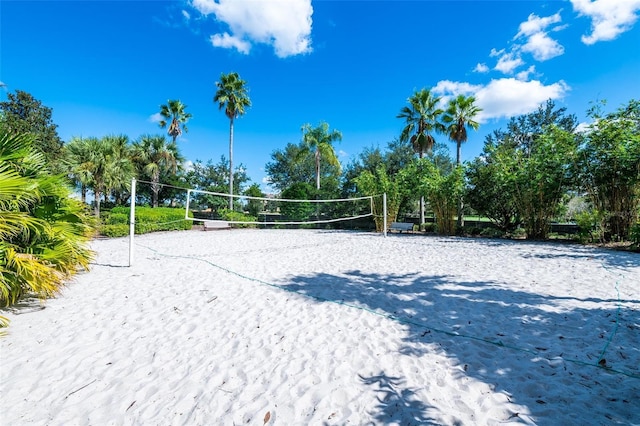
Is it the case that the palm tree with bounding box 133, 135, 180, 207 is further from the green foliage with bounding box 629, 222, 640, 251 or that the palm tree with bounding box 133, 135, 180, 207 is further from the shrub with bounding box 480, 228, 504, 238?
the green foliage with bounding box 629, 222, 640, 251

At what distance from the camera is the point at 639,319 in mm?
3119

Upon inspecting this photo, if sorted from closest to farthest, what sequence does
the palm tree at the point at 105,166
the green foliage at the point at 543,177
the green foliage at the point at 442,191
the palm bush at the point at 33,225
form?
1. the palm bush at the point at 33,225
2. the green foliage at the point at 543,177
3. the green foliage at the point at 442,191
4. the palm tree at the point at 105,166

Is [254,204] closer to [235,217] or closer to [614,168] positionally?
[235,217]

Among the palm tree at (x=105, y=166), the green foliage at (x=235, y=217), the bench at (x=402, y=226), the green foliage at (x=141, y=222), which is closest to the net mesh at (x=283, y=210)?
the green foliage at (x=235, y=217)

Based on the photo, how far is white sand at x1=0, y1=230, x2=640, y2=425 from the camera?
181 centimetres

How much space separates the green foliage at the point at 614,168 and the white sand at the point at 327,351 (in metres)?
5.44

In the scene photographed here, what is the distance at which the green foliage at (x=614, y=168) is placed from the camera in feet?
25.7

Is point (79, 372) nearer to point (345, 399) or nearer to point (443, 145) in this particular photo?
point (345, 399)

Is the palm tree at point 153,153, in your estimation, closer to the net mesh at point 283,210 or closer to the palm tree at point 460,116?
the net mesh at point 283,210

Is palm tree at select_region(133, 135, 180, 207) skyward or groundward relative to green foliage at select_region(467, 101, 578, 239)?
skyward

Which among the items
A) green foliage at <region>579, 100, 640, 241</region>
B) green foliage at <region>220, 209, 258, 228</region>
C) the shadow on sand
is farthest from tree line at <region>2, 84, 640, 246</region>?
the shadow on sand

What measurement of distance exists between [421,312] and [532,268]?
363 centimetres

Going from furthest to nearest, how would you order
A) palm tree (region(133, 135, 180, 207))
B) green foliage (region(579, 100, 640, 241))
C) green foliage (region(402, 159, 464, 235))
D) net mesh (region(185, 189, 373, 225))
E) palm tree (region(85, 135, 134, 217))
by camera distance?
palm tree (region(133, 135, 180, 207))
net mesh (region(185, 189, 373, 225))
palm tree (region(85, 135, 134, 217))
green foliage (region(402, 159, 464, 235))
green foliage (region(579, 100, 640, 241))

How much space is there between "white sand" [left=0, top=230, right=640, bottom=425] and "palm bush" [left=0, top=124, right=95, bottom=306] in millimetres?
432
